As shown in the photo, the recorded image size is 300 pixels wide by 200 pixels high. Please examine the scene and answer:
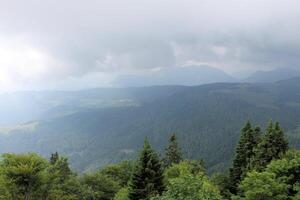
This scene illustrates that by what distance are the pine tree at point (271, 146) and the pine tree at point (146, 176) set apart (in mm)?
18914

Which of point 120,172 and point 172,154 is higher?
point 172,154

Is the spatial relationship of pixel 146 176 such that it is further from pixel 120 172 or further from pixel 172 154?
pixel 120 172

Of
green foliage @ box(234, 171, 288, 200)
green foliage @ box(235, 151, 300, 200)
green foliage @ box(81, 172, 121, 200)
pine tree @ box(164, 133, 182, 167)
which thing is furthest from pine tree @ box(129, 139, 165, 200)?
pine tree @ box(164, 133, 182, 167)

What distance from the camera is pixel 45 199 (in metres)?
50.9

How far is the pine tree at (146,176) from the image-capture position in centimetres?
4862

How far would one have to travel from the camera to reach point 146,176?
162 ft

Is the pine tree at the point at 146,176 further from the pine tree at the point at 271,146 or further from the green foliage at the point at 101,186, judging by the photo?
the green foliage at the point at 101,186

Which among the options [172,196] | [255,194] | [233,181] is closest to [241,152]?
[233,181]

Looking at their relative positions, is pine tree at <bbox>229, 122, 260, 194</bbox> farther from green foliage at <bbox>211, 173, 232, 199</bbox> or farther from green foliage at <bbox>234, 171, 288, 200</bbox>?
green foliage at <bbox>234, 171, 288, 200</bbox>

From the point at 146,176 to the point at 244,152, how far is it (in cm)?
2720

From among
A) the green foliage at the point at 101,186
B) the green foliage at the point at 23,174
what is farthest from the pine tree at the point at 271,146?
the green foliage at the point at 101,186

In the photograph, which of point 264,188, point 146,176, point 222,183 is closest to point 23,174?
point 146,176

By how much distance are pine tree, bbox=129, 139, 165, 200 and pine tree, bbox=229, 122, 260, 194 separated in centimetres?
2279

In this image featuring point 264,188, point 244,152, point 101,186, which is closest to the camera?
point 264,188
